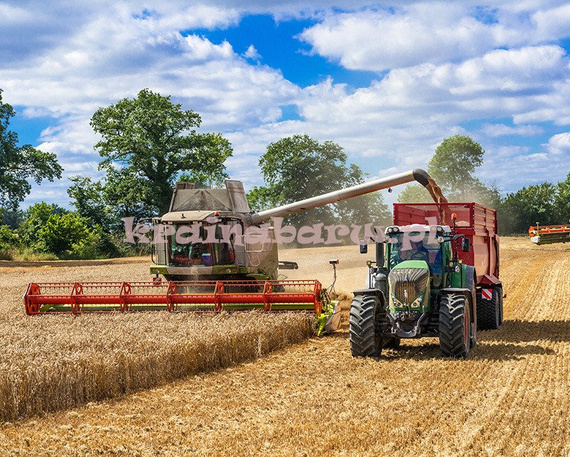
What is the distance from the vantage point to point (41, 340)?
10.4m

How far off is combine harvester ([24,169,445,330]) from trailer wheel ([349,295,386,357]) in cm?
280

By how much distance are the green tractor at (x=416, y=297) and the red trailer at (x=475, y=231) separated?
6.20 feet

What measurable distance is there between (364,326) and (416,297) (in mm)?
892

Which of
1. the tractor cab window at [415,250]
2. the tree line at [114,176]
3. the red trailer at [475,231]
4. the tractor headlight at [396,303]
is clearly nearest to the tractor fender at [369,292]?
the tractor headlight at [396,303]

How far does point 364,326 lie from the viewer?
35.1ft

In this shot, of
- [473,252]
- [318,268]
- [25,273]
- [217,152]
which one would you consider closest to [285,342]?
[473,252]

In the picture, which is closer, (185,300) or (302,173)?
(185,300)

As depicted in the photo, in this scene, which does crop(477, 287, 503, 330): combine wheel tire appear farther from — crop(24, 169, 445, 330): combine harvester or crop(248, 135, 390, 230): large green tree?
crop(248, 135, 390, 230): large green tree

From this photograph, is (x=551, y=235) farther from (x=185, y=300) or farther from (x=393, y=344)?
(x=185, y=300)

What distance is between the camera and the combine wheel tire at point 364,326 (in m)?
10.7

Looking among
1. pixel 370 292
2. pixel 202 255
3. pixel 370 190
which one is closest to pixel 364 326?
pixel 370 292

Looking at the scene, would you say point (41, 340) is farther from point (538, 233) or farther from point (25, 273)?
point (538, 233)

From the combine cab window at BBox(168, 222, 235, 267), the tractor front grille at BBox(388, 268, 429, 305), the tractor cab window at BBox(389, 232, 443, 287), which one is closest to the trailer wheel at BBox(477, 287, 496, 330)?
the tractor cab window at BBox(389, 232, 443, 287)

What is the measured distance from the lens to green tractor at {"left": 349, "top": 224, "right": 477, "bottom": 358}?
1061cm
